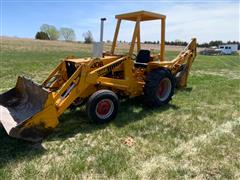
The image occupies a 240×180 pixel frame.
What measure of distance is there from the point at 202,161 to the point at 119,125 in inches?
75.6

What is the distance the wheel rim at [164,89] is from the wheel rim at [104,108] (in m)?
1.84

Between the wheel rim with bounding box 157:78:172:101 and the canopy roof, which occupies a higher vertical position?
the canopy roof

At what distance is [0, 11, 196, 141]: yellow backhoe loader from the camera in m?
4.72

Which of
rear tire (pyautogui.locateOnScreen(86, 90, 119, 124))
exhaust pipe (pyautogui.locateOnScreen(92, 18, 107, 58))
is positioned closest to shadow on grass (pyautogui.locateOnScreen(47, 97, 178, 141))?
rear tire (pyautogui.locateOnScreen(86, 90, 119, 124))

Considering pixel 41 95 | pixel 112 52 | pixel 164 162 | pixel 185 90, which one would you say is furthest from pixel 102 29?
pixel 185 90

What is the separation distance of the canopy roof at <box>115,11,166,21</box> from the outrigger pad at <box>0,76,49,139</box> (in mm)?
3046

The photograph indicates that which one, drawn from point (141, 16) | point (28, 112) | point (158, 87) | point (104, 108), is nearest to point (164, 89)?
point (158, 87)

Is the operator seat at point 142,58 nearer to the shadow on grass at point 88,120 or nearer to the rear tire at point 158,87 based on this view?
the rear tire at point 158,87

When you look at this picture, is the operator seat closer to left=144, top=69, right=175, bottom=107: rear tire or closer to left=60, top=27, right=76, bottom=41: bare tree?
left=144, top=69, right=175, bottom=107: rear tire

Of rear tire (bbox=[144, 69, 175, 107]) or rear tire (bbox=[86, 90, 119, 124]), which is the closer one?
rear tire (bbox=[86, 90, 119, 124])

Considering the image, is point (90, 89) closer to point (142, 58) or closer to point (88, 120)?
point (88, 120)

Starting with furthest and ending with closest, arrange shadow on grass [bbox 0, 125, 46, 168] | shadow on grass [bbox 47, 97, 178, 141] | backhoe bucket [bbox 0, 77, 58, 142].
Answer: shadow on grass [bbox 47, 97, 178, 141] → backhoe bucket [bbox 0, 77, 58, 142] → shadow on grass [bbox 0, 125, 46, 168]

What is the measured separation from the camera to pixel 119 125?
5.62 metres

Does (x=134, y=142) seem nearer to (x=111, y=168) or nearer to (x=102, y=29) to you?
(x=111, y=168)
